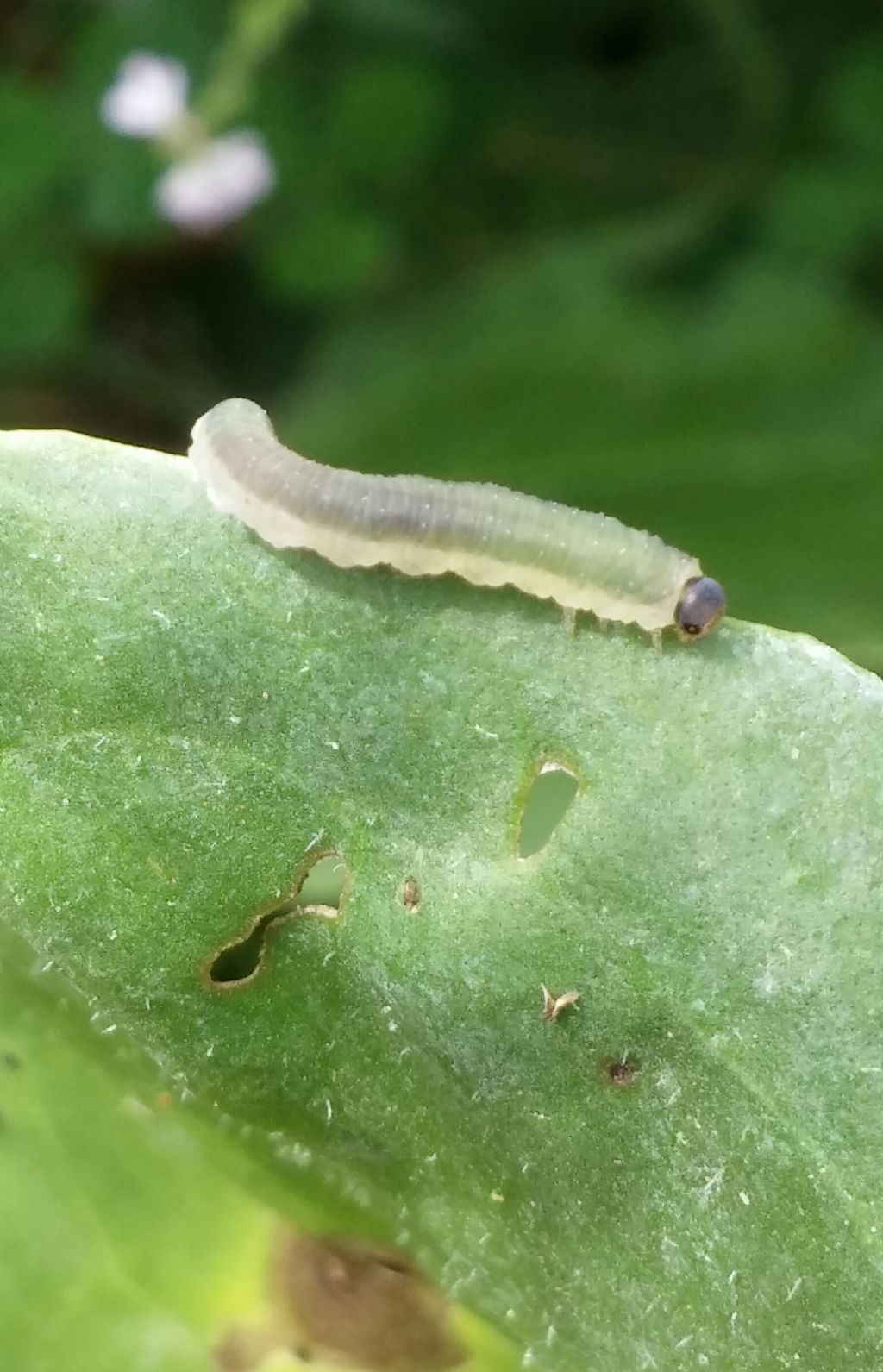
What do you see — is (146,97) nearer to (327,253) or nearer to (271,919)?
(327,253)

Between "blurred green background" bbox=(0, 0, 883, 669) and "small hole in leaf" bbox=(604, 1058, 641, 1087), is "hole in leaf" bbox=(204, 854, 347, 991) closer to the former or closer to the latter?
"small hole in leaf" bbox=(604, 1058, 641, 1087)

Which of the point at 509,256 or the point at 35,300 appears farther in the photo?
the point at 509,256

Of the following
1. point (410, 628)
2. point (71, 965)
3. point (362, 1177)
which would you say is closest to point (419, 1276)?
point (362, 1177)

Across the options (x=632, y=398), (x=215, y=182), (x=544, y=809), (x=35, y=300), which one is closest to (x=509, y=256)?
(x=632, y=398)

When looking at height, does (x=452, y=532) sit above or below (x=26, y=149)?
below

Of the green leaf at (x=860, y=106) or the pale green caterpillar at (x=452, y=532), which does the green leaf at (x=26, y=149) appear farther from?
the green leaf at (x=860, y=106)

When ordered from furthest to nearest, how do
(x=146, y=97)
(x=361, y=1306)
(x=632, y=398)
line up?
(x=632, y=398)
(x=146, y=97)
(x=361, y=1306)

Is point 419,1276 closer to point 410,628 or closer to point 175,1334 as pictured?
point 175,1334
